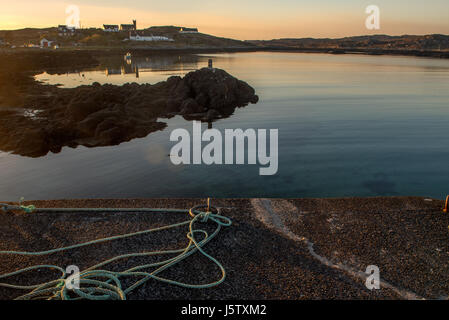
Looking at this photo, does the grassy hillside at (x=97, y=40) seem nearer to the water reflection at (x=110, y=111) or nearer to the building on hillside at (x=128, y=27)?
the building on hillside at (x=128, y=27)

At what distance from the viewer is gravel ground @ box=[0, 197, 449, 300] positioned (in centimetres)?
417

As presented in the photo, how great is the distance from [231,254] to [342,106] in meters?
22.7

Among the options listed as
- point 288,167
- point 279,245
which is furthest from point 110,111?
point 279,245

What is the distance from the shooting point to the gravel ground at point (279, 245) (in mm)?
4172

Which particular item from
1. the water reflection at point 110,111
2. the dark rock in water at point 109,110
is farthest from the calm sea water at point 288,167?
the dark rock in water at point 109,110

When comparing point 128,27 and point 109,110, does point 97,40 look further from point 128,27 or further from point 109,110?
point 109,110

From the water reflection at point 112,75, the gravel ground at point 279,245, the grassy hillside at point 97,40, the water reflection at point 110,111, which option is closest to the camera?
the gravel ground at point 279,245

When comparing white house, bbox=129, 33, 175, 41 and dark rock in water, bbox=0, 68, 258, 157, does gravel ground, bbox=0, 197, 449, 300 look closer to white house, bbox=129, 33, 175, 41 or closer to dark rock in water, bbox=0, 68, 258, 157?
dark rock in water, bbox=0, 68, 258, 157

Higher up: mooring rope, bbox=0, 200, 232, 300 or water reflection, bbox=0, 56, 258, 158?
water reflection, bbox=0, 56, 258, 158

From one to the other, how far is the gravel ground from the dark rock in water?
9.38 meters

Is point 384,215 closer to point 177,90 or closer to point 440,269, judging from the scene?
point 440,269

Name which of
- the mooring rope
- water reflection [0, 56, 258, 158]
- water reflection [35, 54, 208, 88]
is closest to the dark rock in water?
Result: water reflection [0, 56, 258, 158]

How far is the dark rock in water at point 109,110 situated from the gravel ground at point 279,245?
30.8 ft
